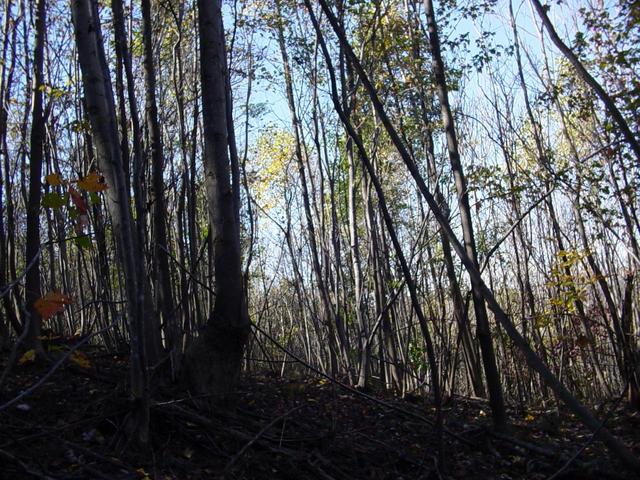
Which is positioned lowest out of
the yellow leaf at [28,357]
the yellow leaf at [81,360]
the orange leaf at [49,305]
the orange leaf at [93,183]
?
the yellow leaf at [81,360]

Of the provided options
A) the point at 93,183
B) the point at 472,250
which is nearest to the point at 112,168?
the point at 93,183

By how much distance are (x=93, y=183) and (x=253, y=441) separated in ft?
5.75

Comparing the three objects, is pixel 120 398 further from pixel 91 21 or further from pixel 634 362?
pixel 634 362

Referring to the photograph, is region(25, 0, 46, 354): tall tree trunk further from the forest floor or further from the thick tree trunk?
the thick tree trunk

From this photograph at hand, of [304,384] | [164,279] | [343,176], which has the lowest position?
[304,384]

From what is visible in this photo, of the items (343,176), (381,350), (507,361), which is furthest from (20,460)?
(343,176)

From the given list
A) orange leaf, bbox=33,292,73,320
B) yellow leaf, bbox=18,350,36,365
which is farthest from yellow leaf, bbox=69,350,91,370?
orange leaf, bbox=33,292,73,320

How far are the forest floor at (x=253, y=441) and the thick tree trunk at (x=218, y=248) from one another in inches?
10.0

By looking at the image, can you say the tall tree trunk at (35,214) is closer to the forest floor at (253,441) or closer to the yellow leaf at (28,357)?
the yellow leaf at (28,357)

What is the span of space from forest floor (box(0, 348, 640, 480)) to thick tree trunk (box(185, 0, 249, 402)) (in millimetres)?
253

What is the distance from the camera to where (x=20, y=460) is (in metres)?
2.74

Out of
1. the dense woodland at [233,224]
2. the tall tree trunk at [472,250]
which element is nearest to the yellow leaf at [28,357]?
the dense woodland at [233,224]

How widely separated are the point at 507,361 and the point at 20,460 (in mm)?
8544

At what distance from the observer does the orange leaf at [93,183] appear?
8.75 feet
